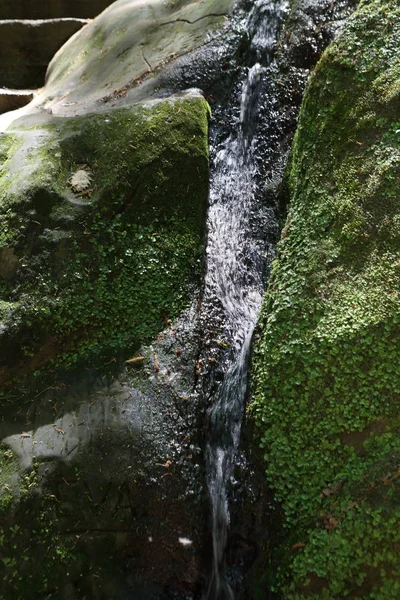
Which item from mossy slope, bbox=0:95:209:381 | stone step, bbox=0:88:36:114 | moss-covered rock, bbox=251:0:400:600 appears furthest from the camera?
stone step, bbox=0:88:36:114

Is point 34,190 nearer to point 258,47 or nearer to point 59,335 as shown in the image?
point 59,335

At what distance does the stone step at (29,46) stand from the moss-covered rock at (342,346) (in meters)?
5.53

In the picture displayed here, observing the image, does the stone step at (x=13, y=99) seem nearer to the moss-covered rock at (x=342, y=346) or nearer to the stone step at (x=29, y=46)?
the stone step at (x=29, y=46)

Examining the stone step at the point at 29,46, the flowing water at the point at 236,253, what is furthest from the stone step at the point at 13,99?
the flowing water at the point at 236,253

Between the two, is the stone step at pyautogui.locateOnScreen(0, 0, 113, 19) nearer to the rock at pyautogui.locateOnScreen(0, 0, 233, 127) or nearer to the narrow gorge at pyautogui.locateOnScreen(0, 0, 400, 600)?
the rock at pyautogui.locateOnScreen(0, 0, 233, 127)

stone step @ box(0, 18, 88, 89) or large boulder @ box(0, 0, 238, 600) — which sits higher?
stone step @ box(0, 18, 88, 89)

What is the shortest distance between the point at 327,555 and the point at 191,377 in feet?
4.87

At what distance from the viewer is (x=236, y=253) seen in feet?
14.2

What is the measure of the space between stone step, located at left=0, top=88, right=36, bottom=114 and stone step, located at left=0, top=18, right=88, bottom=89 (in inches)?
40.8

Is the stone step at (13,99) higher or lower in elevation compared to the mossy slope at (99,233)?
higher

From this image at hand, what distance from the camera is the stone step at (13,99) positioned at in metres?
7.04

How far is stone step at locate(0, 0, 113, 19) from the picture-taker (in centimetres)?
862

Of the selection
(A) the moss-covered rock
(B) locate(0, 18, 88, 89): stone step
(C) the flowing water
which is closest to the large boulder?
(C) the flowing water

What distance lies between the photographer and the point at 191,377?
3.84 m
